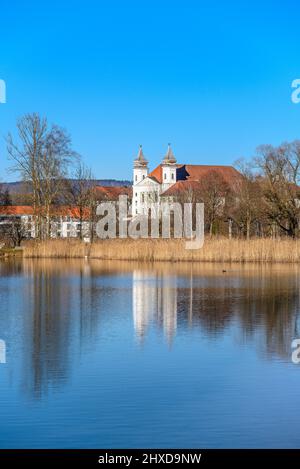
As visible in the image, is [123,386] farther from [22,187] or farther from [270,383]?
[22,187]

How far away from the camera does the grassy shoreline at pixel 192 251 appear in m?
31.8

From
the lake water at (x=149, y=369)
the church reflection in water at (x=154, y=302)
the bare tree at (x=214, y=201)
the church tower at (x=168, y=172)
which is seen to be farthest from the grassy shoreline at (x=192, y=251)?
the church tower at (x=168, y=172)

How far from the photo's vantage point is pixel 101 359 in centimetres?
1095

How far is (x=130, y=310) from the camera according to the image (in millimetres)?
16562

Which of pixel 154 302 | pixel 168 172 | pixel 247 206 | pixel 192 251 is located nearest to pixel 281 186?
pixel 247 206

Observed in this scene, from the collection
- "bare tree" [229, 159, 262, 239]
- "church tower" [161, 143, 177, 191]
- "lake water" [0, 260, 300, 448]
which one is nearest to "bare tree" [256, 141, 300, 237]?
"bare tree" [229, 159, 262, 239]

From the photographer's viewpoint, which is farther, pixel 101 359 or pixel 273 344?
pixel 273 344

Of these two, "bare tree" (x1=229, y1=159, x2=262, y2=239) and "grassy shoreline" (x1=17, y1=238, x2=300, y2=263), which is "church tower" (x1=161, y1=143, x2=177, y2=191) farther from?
"grassy shoreline" (x1=17, y1=238, x2=300, y2=263)

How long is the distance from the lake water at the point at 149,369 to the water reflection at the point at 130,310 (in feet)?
0.11

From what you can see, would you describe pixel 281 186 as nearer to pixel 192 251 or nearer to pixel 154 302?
pixel 192 251

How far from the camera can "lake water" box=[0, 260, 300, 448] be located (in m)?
7.46

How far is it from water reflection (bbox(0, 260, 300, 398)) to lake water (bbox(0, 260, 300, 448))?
3 cm

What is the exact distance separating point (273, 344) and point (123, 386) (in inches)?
144
